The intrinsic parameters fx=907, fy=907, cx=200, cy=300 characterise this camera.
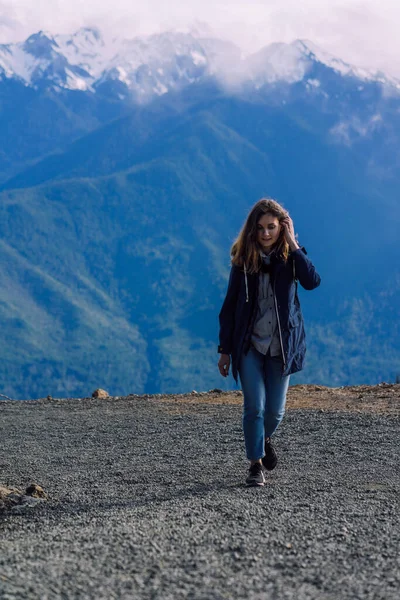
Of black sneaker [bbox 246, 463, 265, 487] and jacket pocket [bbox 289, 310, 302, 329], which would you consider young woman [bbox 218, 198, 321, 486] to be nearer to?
jacket pocket [bbox 289, 310, 302, 329]

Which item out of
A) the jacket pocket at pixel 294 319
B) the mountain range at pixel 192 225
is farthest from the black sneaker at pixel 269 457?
the mountain range at pixel 192 225

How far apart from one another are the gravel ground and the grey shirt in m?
1.09

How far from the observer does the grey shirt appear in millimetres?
6660

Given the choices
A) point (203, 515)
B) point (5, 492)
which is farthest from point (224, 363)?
point (5, 492)

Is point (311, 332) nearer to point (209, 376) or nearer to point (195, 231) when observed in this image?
point (209, 376)

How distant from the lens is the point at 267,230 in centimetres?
668

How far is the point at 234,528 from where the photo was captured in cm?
537

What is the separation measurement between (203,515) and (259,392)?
1266mm

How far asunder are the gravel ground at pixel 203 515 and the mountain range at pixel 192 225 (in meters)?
88.5

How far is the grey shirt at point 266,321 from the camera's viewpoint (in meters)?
6.66

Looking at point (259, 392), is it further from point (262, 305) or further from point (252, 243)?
point (252, 243)

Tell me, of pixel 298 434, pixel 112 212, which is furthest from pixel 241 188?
pixel 298 434

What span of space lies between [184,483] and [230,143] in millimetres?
166247

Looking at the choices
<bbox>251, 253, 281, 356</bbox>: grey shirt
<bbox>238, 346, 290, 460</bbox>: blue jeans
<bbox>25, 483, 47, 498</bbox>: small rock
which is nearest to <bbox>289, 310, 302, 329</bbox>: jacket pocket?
<bbox>251, 253, 281, 356</bbox>: grey shirt
